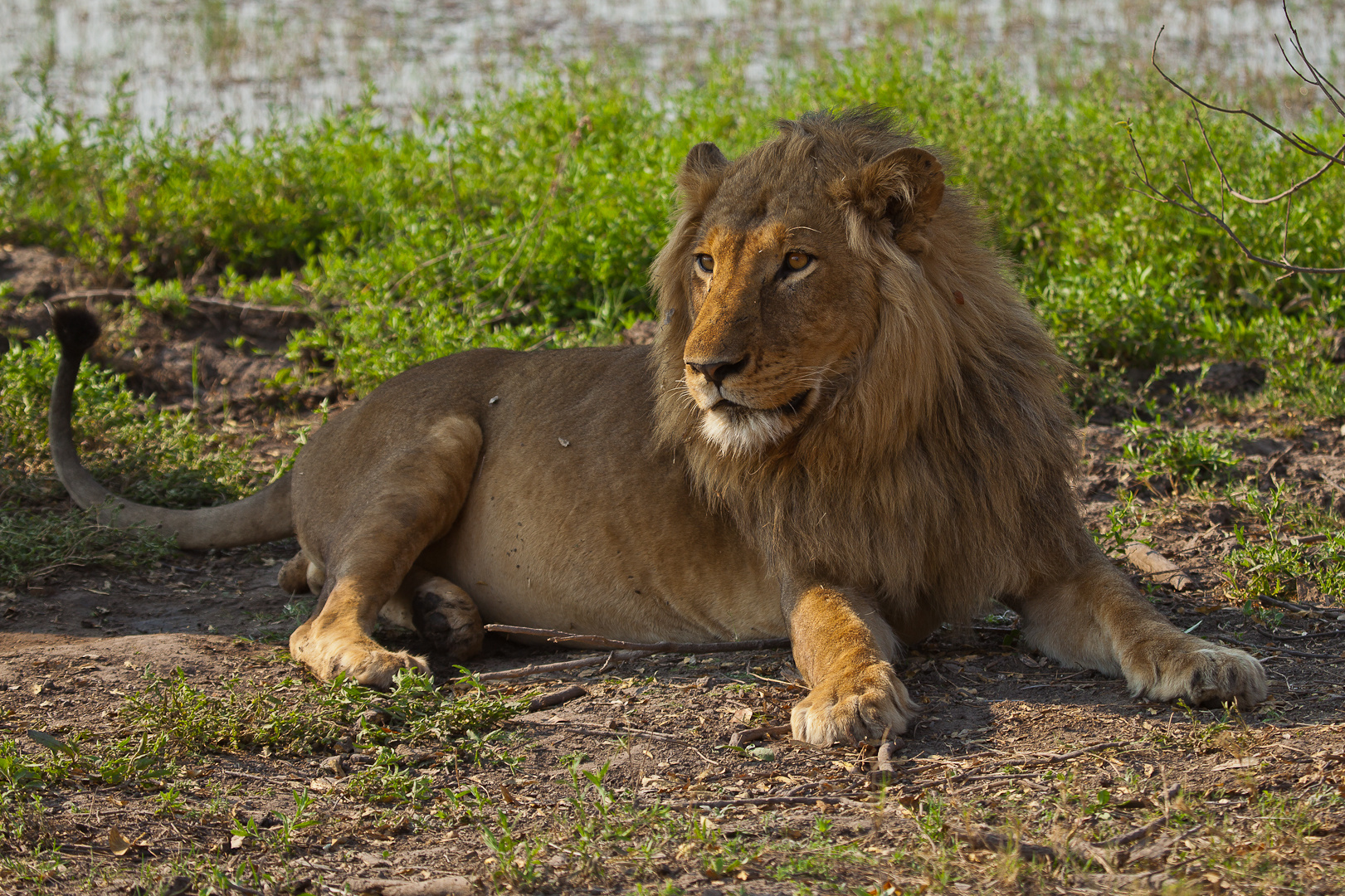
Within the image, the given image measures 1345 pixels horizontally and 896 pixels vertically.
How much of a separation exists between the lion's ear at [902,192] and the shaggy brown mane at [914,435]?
0.02 m

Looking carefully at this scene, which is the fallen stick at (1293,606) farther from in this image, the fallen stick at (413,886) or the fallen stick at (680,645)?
the fallen stick at (413,886)

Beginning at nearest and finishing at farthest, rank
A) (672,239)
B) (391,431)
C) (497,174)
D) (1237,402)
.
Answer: (672,239)
(391,431)
(1237,402)
(497,174)

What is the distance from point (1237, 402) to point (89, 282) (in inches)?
233

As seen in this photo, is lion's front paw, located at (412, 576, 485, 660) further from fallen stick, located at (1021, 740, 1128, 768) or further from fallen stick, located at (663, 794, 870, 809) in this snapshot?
fallen stick, located at (1021, 740, 1128, 768)

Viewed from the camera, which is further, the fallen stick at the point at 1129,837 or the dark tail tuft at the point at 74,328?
the dark tail tuft at the point at 74,328

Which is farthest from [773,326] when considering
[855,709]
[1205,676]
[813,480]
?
[1205,676]

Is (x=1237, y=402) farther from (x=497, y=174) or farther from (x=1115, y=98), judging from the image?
(x=497, y=174)

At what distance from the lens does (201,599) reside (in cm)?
466

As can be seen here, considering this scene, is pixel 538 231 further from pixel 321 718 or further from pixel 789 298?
pixel 321 718

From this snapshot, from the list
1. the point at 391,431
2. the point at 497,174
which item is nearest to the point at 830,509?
the point at 391,431

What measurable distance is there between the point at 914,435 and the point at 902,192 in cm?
64

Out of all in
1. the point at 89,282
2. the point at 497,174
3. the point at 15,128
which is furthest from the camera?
the point at 15,128

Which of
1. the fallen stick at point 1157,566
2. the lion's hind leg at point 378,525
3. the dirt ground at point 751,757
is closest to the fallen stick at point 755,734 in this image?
the dirt ground at point 751,757

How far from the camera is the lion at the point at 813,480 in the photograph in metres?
3.27
